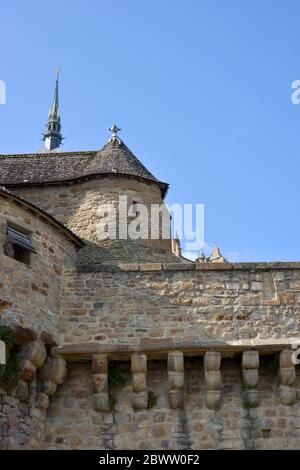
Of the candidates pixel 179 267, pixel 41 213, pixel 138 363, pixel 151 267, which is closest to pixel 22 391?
pixel 138 363

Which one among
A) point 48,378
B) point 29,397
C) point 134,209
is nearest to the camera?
point 29,397

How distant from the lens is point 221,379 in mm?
11289

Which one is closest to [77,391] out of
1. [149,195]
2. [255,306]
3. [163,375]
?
[163,375]

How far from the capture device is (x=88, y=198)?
1465 centimetres

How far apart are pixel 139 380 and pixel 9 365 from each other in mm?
2051

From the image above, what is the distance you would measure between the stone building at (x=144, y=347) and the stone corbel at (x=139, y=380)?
0.02m

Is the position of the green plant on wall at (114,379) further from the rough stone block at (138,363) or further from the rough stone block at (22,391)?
the rough stone block at (22,391)

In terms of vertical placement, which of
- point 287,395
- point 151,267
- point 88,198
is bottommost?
point 287,395

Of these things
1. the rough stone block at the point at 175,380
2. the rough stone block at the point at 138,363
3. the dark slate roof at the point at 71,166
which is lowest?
the rough stone block at the point at 175,380

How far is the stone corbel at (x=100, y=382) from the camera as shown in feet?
36.3

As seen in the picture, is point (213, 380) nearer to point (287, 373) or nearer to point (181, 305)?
point (287, 373)

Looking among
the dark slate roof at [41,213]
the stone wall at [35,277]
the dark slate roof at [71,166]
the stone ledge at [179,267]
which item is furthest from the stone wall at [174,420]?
the dark slate roof at [71,166]

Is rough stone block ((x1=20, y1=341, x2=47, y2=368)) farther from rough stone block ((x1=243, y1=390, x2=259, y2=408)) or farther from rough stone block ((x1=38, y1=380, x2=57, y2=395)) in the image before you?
rough stone block ((x1=243, y1=390, x2=259, y2=408))

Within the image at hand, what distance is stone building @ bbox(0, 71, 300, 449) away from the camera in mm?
10836
